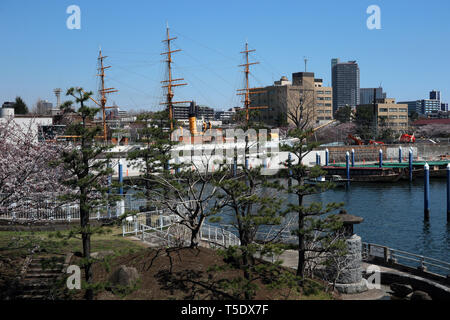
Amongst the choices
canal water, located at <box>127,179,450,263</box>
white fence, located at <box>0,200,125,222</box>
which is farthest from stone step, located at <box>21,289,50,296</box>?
canal water, located at <box>127,179,450,263</box>

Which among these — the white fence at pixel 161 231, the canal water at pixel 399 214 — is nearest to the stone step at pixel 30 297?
the white fence at pixel 161 231

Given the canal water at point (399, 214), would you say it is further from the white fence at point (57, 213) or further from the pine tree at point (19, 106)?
the pine tree at point (19, 106)

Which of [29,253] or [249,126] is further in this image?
[249,126]

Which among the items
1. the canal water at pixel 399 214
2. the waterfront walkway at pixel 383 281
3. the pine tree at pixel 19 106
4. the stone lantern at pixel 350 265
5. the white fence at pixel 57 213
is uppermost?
the pine tree at pixel 19 106

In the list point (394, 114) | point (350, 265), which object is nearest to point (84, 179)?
point (350, 265)

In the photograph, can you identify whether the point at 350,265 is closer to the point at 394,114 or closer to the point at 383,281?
the point at 383,281

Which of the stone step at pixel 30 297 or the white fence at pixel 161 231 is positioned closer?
the stone step at pixel 30 297

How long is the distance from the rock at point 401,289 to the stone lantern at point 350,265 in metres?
1.10

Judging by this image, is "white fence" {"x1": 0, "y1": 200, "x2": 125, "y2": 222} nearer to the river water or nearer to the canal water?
the canal water

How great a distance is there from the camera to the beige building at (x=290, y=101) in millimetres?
107938

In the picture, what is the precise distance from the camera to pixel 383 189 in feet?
181
